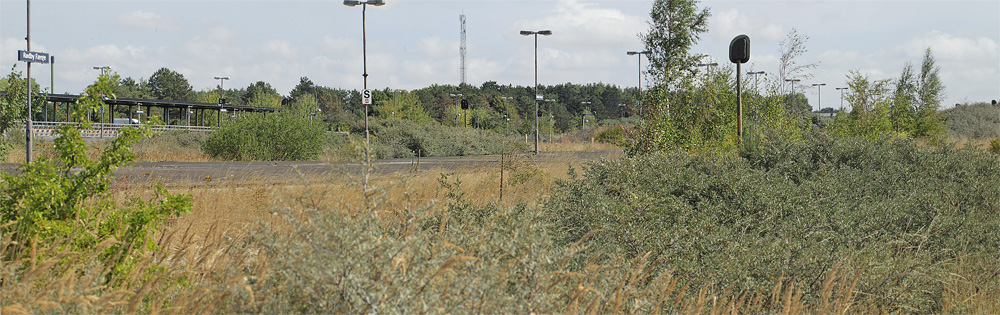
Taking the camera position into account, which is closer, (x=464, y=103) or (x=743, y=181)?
(x=743, y=181)

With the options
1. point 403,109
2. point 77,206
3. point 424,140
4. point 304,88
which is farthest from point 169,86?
point 77,206

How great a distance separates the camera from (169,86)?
103875 millimetres

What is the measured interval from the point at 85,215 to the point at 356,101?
11104 cm

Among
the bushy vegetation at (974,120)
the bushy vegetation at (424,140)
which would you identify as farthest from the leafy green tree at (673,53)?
the bushy vegetation at (974,120)

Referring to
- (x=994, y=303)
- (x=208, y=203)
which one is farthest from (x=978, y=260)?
(x=208, y=203)

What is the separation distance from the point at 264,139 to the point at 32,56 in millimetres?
12123

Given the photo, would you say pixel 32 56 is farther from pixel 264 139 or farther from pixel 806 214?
pixel 806 214

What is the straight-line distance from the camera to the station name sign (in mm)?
14258

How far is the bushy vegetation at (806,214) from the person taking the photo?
5.00m

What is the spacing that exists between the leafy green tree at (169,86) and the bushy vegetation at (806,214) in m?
105

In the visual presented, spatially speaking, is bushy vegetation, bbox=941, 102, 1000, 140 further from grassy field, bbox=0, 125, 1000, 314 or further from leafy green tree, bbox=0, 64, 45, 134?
leafy green tree, bbox=0, 64, 45, 134

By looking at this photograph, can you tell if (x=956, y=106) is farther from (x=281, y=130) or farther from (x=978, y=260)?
(x=978, y=260)

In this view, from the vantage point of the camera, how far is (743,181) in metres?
6.80


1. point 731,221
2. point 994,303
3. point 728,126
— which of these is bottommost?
point 994,303
